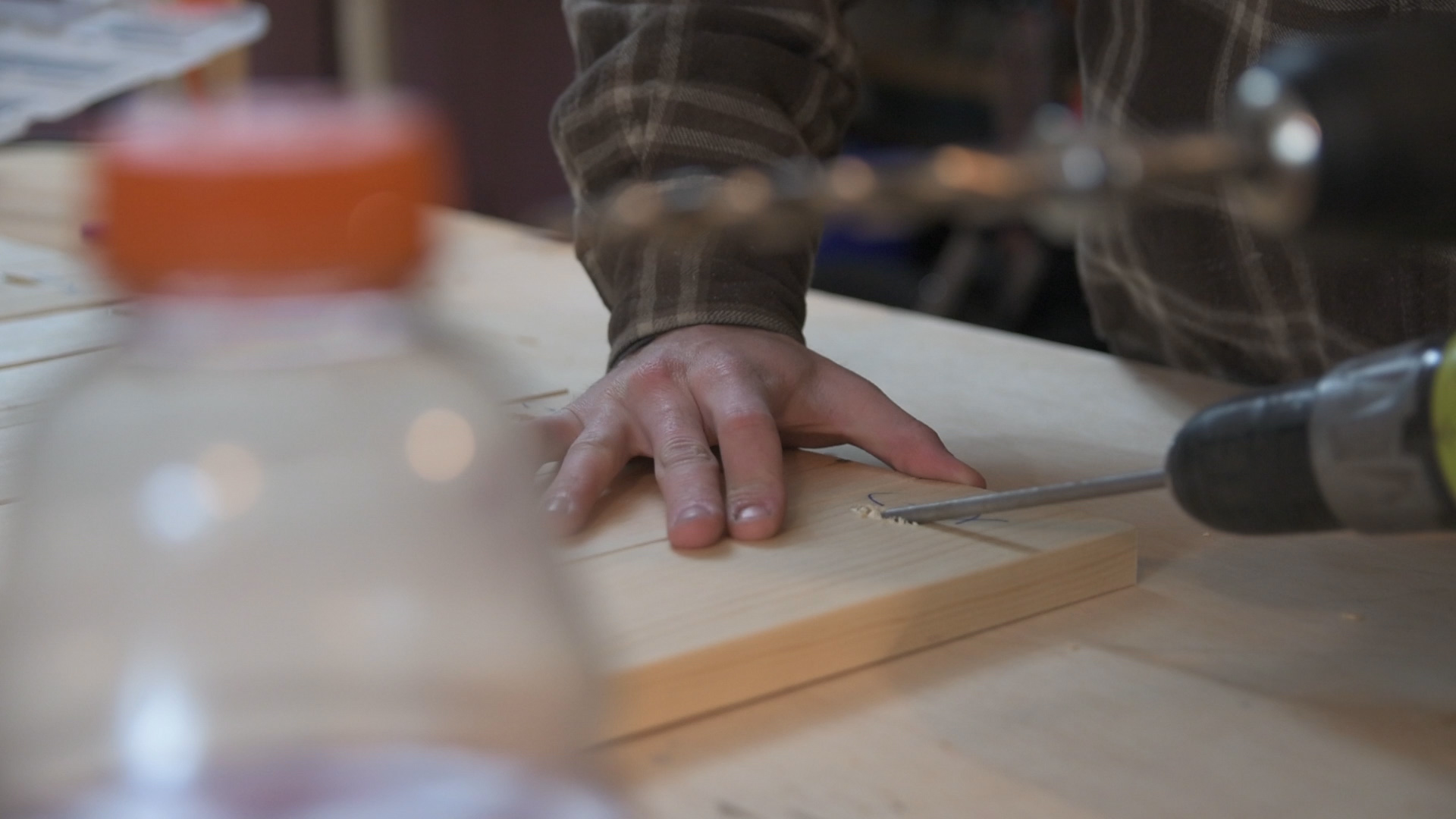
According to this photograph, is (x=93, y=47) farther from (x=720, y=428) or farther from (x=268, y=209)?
(x=268, y=209)

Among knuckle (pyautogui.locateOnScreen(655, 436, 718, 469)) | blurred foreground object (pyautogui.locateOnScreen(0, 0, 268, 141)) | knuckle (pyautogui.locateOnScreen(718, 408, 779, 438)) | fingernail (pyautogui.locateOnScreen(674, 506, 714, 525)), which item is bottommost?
knuckle (pyautogui.locateOnScreen(655, 436, 718, 469))

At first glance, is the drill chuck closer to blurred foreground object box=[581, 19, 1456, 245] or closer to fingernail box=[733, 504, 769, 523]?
blurred foreground object box=[581, 19, 1456, 245]

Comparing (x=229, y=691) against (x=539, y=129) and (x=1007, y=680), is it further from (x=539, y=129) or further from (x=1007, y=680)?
(x=539, y=129)

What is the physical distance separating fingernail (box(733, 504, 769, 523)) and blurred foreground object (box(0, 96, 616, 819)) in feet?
1.04

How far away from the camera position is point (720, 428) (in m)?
0.75

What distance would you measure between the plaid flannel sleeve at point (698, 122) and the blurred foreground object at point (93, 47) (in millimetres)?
729

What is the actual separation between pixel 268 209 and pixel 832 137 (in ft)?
2.58

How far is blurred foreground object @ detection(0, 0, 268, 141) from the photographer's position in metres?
1.47

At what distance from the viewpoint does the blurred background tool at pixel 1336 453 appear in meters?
0.40

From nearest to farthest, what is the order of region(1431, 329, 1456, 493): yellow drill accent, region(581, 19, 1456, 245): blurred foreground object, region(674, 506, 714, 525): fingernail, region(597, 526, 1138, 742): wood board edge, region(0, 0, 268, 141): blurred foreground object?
region(581, 19, 1456, 245): blurred foreground object → region(1431, 329, 1456, 493): yellow drill accent → region(597, 526, 1138, 742): wood board edge → region(674, 506, 714, 525): fingernail → region(0, 0, 268, 141): blurred foreground object

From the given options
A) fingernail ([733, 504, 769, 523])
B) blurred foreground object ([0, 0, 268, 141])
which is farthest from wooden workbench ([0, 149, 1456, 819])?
blurred foreground object ([0, 0, 268, 141])

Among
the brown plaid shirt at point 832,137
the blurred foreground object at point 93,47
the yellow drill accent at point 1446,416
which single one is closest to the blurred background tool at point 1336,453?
the yellow drill accent at point 1446,416

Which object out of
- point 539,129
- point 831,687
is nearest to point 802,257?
point 831,687

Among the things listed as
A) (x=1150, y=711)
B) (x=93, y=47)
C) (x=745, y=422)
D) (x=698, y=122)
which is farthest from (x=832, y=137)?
(x=93, y=47)
